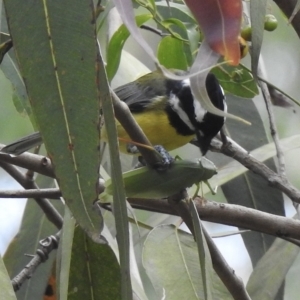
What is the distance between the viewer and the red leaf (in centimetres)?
70

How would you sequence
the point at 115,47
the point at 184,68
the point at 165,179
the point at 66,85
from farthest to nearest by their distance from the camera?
the point at 184,68 → the point at 115,47 → the point at 165,179 → the point at 66,85

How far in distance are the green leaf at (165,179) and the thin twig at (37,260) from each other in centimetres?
50

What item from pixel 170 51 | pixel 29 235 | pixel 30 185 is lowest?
pixel 29 235

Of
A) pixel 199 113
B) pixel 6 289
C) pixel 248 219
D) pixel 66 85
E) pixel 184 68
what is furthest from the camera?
pixel 199 113

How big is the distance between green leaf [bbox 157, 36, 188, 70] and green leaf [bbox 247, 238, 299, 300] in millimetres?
452

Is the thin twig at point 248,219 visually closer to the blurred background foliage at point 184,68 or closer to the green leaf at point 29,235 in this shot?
the blurred background foliage at point 184,68

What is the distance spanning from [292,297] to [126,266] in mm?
2597

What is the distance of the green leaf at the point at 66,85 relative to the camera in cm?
68

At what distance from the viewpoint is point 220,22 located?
0.72 m

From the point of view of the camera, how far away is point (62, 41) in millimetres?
692

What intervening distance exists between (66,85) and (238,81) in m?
0.78

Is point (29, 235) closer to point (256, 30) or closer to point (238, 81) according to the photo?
point (238, 81)

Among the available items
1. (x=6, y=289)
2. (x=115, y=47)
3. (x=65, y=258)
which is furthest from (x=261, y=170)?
(x=6, y=289)

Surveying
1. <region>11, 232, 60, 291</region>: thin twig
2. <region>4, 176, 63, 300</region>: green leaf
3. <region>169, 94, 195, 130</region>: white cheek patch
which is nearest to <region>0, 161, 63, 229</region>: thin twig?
<region>11, 232, 60, 291</region>: thin twig
